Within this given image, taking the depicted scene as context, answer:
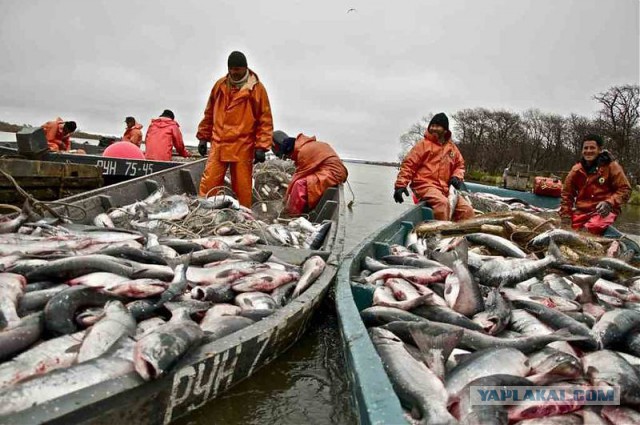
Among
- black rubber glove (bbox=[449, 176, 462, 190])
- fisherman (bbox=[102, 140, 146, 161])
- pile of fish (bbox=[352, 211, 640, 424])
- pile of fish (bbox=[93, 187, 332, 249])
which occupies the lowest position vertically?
pile of fish (bbox=[352, 211, 640, 424])

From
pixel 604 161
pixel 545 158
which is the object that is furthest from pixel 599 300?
pixel 545 158

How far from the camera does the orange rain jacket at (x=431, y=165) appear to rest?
8859 mm

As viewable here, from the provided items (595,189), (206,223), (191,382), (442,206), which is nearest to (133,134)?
(206,223)

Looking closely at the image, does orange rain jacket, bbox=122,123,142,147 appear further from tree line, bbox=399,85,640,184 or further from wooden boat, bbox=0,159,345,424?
tree line, bbox=399,85,640,184

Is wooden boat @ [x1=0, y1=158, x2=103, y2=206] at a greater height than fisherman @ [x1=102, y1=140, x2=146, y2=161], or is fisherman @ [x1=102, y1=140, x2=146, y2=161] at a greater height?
fisherman @ [x1=102, y1=140, x2=146, y2=161]

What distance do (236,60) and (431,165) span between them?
436 centimetres

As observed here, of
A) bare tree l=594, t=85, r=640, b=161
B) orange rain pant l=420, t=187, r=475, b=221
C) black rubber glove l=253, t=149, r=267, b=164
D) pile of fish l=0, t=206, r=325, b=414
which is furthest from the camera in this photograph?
bare tree l=594, t=85, r=640, b=161

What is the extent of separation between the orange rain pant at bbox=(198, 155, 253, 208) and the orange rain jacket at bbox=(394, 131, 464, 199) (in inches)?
119

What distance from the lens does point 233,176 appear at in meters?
8.26

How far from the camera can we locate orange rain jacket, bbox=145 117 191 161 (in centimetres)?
1173

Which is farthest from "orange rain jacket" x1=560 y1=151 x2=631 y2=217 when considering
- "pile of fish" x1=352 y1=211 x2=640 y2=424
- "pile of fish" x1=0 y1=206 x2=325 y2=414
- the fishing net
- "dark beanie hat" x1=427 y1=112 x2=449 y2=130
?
"pile of fish" x1=0 y1=206 x2=325 y2=414

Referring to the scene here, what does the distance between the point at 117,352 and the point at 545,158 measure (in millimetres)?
60879

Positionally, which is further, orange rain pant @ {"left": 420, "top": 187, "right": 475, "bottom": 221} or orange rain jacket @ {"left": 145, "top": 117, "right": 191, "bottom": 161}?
orange rain jacket @ {"left": 145, "top": 117, "right": 191, "bottom": 161}

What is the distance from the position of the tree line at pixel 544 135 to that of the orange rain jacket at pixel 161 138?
1508 inches
